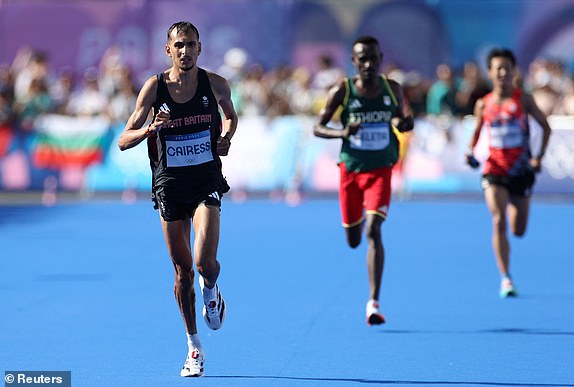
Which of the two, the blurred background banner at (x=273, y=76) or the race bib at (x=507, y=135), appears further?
the blurred background banner at (x=273, y=76)

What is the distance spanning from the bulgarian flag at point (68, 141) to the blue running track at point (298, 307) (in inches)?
145

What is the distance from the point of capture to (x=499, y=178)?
1104cm

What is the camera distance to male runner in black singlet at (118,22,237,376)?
7.36 meters

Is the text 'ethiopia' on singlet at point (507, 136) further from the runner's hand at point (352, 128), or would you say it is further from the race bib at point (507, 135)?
the runner's hand at point (352, 128)

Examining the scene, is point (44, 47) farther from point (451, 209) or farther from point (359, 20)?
point (451, 209)

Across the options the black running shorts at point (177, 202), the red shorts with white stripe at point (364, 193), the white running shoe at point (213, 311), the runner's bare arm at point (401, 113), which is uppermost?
the runner's bare arm at point (401, 113)

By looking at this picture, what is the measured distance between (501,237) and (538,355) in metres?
2.97

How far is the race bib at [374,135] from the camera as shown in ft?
32.1

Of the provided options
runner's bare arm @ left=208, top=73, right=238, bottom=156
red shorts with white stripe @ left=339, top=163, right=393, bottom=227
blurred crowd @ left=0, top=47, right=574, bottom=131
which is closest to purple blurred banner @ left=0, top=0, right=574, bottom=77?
blurred crowd @ left=0, top=47, right=574, bottom=131

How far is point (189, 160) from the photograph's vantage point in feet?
24.5

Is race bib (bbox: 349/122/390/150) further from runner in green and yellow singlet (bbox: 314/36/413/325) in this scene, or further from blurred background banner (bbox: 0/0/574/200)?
blurred background banner (bbox: 0/0/574/200)

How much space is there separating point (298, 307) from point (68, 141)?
38.0 ft

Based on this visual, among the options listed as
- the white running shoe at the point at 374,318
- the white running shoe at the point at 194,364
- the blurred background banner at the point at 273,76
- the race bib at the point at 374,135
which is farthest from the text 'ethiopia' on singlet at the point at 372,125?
the blurred background banner at the point at 273,76

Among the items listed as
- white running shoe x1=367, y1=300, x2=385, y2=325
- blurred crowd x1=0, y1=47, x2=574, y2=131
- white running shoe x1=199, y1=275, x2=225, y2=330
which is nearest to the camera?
white running shoe x1=199, y1=275, x2=225, y2=330
